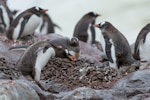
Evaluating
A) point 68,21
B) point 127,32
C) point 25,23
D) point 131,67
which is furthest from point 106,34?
point 68,21

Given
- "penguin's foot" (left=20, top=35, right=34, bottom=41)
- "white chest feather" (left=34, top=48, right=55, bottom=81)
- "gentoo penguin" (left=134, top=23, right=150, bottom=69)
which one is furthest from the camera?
"penguin's foot" (left=20, top=35, right=34, bottom=41)

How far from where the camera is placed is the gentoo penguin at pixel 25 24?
12.5 m

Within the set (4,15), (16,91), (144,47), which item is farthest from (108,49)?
(4,15)

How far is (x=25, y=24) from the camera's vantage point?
12516mm

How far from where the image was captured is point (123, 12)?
2786 centimetres

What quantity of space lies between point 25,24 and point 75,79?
4.36 meters

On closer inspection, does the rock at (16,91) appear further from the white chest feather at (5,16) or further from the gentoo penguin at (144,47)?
the white chest feather at (5,16)

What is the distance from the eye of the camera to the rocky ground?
A: 21.9 ft

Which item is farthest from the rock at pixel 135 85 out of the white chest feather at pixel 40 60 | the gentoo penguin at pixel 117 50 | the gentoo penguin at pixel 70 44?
the gentoo penguin at pixel 70 44

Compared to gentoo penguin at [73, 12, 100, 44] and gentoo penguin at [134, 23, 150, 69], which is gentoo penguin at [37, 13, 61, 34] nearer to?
gentoo penguin at [73, 12, 100, 44]

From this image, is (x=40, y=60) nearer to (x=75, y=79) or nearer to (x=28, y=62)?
(x=28, y=62)

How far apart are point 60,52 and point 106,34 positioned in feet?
3.32

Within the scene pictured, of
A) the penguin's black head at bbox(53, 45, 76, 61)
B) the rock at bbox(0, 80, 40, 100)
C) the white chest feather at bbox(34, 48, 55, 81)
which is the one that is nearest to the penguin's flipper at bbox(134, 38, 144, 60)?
the penguin's black head at bbox(53, 45, 76, 61)

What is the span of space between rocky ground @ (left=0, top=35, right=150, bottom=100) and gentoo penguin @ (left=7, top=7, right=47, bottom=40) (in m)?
2.72
